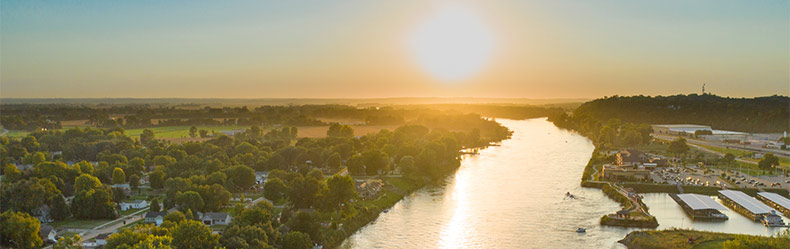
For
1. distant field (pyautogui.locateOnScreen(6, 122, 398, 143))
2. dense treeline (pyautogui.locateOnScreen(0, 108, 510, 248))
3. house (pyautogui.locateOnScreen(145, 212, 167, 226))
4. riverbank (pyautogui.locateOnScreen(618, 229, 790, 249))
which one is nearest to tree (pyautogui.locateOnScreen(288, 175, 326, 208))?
dense treeline (pyautogui.locateOnScreen(0, 108, 510, 248))

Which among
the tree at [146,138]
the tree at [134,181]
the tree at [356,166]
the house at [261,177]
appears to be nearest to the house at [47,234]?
the tree at [134,181]

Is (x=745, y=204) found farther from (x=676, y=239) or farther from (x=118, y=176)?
(x=118, y=176)

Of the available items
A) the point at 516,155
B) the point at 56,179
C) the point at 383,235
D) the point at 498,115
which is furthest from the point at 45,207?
the point at 498,115

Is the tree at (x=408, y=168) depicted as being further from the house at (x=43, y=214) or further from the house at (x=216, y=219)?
the house at (x=43, y=214)

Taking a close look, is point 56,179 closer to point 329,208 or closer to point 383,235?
point 329,208

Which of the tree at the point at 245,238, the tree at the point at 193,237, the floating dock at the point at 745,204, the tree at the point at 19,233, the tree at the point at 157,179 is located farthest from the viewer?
the tree at the point at 157,179

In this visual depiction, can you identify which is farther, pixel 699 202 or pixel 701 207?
pixel 699 202

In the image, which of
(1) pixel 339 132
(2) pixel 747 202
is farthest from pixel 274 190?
(1) pixel 339 132
